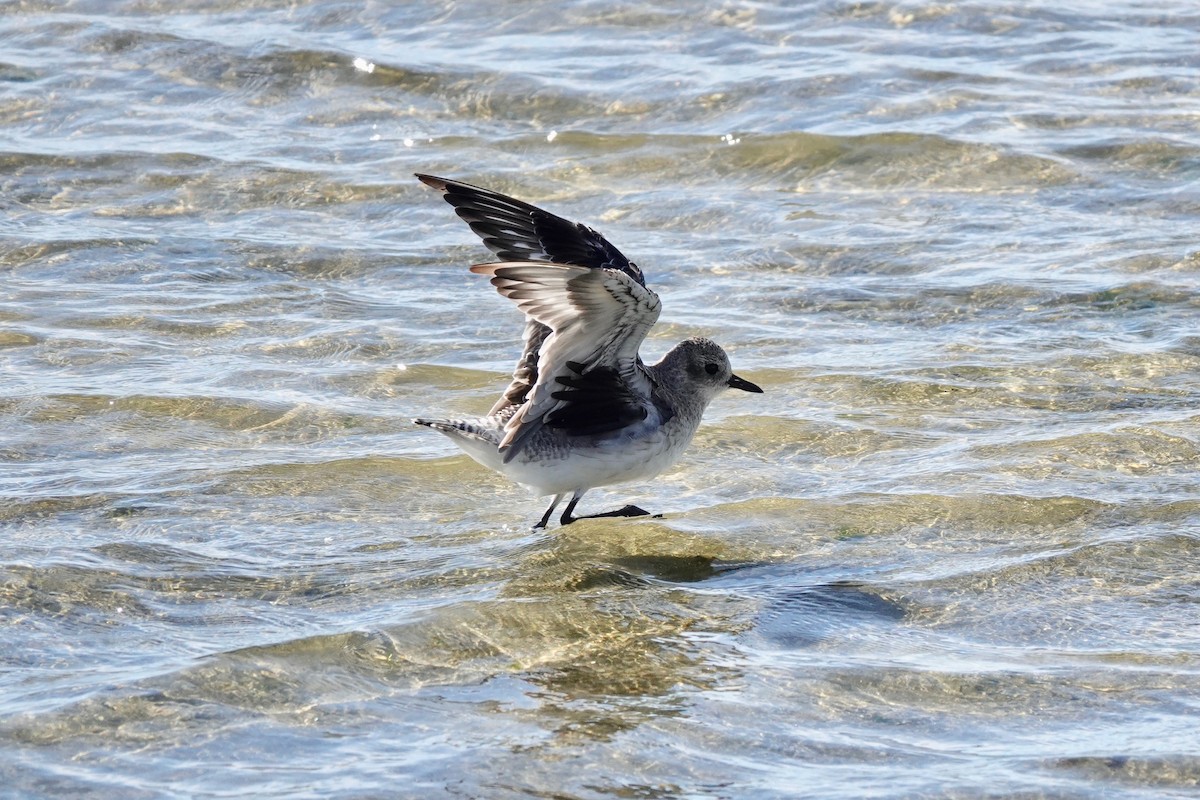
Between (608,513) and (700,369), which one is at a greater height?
(700,369)

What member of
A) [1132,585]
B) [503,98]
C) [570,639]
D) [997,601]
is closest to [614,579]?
[570,639]

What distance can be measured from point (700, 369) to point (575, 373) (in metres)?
0.93

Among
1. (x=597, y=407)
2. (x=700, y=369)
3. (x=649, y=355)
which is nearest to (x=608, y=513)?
(x=597, y=407)

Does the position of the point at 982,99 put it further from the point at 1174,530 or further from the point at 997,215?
the point at 1174,530

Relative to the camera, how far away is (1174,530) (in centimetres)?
707

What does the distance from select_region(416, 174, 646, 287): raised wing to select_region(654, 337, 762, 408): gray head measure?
1006mm

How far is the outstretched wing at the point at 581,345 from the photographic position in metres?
6.69

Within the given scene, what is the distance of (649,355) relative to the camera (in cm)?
988

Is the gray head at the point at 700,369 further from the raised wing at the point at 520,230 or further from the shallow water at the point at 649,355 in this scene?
the raised wing at the point at 520,230

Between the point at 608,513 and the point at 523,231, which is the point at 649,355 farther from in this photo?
the point at 523,231

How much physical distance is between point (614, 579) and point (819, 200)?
19.4 feet

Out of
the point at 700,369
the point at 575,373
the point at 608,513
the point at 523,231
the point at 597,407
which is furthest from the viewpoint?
the point at 700,369

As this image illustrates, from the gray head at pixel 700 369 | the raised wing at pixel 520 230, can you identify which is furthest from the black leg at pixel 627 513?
the raised wing at pixel 520 230

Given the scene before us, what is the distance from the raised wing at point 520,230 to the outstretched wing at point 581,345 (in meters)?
0.24
